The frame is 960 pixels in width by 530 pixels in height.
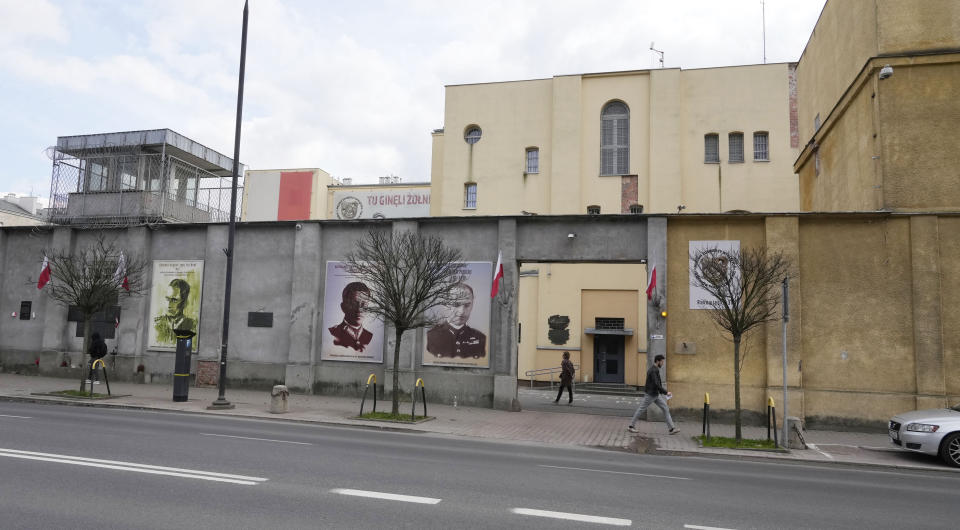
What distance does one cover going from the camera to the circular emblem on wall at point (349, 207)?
53656mm

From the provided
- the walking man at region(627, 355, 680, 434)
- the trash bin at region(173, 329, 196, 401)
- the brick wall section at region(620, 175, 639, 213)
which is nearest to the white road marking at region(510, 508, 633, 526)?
the walking man at region(627, 355, 680, 434)

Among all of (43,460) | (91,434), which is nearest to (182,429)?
(91,434)

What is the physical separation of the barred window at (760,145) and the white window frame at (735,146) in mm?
642

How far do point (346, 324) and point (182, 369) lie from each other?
16.2 feet

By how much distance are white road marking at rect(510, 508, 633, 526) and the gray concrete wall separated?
11.5m

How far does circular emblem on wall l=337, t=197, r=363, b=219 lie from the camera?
2112 inches

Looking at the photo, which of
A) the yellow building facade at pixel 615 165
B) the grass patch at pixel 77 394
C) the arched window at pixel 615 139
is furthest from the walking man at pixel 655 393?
the arched window at pixel 615 139

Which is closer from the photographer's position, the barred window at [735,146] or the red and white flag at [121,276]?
the red and white flag at [121,276]

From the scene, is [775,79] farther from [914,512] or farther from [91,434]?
[91,434]

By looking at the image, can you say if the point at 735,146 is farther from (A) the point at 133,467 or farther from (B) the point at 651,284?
(A) the point at 133,467

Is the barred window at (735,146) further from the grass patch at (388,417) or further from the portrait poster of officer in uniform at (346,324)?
the grass patch at (388,417)

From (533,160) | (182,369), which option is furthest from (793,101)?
(182,369)

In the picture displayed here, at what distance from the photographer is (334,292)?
20812 millimetres

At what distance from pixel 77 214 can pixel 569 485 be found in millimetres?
24579
